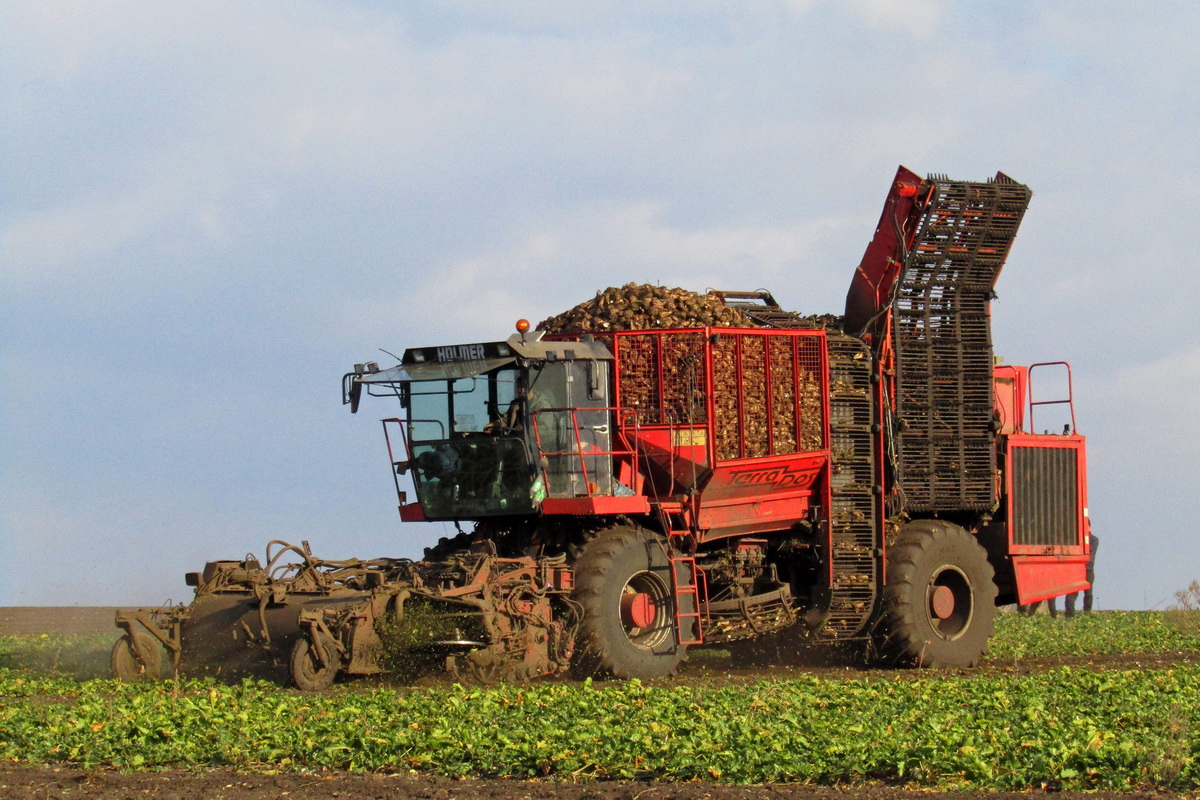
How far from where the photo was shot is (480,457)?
561 inches

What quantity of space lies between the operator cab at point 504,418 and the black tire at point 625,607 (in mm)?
723

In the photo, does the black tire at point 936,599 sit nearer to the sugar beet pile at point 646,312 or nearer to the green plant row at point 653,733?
the sugar beet pile at point 646,312

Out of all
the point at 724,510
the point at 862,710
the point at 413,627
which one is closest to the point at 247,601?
the point at 413,627

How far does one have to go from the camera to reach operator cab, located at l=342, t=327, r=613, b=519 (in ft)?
45.7

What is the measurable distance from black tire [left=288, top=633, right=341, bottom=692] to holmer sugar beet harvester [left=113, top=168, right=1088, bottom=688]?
0.03m

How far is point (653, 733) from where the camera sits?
9.03 m

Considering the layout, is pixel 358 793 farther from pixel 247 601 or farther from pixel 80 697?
pixel 247 601

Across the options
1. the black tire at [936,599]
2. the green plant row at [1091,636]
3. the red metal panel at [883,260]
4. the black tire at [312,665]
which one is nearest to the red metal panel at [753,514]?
the black tire at [936,599]

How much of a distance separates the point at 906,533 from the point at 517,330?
18.0 ft

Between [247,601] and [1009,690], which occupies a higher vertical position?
[247,601]

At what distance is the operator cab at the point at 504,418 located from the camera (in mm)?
13938

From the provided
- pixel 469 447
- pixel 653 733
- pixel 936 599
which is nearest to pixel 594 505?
pixel 469 447

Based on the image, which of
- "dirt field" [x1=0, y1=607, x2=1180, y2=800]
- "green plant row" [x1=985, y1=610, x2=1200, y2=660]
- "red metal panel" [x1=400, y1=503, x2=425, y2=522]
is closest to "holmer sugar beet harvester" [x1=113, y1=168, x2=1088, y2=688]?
"red metal panel" [x1=400, y1=503, x2=425, y2=522]

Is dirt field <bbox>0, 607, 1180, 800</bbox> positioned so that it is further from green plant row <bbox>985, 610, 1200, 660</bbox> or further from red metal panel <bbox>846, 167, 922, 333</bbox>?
green plant row <bbox>985, 610, 1200, 660</bbox>
